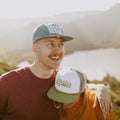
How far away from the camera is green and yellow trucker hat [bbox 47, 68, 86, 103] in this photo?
2.46 meters

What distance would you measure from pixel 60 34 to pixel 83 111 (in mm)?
1273

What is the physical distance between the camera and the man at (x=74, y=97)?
Answer: 246cm

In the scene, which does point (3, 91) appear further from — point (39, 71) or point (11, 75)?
point (39, 71)

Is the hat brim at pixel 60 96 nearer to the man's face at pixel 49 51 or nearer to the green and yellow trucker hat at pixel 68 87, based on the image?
the green and yellow trucker hat at pixel 68 87

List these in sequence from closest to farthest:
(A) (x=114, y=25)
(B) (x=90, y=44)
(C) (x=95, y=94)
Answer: (C) (x=95, y=94) < (B) (x=90, y=44) < (A) (x=114, y=25)


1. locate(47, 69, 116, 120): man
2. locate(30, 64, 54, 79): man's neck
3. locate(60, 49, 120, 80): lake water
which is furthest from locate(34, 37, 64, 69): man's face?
locate(60, 49, 120, 80): lake water

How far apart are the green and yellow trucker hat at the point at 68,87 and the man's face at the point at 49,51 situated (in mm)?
250

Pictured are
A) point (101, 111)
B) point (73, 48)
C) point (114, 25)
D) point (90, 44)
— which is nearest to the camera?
point (101, 111)

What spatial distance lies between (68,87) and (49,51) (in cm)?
63

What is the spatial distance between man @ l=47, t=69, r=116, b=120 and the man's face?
242mm

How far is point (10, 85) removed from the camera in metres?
2.51

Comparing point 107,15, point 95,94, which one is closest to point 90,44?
point 107,15

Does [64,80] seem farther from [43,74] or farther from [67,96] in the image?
[43,74]

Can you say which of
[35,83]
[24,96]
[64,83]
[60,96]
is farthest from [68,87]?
[24,96]
